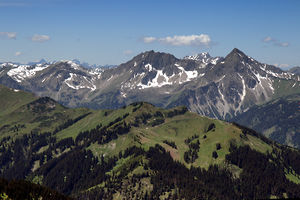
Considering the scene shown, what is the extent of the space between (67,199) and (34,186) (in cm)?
1825

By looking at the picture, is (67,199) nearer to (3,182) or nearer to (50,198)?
(50,198)

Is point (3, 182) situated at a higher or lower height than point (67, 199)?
higher

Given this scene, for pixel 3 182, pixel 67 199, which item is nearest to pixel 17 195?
pixel 3 182

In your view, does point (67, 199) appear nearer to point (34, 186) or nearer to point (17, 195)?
point (34, 186)

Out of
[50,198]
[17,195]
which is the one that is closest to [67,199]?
[50,198]

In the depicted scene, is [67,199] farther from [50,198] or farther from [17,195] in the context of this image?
[17,195]

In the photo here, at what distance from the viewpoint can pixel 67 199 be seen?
178m

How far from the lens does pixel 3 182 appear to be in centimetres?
16862

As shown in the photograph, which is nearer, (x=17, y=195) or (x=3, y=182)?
(x=17, y=195)

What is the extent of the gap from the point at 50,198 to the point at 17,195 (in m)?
21.0

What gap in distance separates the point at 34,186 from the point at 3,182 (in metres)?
14.9

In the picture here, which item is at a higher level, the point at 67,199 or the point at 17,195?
the point at 17,195

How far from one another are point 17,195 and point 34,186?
18.8 m

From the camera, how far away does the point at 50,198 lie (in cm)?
17212
